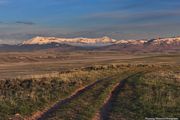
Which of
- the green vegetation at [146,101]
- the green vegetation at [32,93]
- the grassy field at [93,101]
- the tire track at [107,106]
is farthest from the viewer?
the green vegetation at [32,93]

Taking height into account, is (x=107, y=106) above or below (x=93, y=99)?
below

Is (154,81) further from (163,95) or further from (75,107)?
(75,107)

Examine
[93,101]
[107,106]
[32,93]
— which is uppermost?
[32,93]

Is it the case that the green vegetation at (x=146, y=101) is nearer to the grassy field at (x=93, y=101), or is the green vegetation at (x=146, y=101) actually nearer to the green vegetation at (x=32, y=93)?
the grassy field at (x=93, y=101)

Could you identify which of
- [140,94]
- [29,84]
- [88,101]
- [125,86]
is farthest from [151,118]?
[29,84]

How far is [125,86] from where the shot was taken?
32219mm

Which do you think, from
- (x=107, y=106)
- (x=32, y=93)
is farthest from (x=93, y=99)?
(x=32, y=93)

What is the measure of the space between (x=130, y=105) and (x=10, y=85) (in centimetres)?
1515

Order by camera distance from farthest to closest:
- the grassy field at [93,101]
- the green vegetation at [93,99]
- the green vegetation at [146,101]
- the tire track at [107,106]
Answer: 1. the green vegetation at [93,99]
2. the grassy field at [93,101]
3. the green vegetation at [146,101]
4. the tire track at [107,106]

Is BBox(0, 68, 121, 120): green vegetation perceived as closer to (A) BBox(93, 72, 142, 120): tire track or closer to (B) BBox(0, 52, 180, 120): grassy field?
(B) BBox(0, 52, 180, 120): grassy field

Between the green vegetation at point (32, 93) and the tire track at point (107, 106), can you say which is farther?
the green vegetation at point (32, 93)

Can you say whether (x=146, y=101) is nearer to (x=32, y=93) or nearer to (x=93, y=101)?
(x=93, y=101)

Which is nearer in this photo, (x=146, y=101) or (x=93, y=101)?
(x=93, y=101)

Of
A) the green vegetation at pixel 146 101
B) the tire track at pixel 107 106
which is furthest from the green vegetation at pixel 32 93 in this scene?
the green vegetation at pixel 146 101
